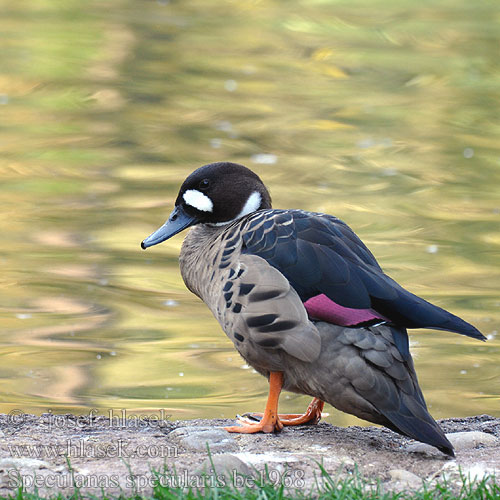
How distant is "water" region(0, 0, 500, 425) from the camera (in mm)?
6629

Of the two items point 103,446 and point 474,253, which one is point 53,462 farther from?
point 474,253

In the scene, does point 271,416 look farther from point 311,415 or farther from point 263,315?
point 263,315

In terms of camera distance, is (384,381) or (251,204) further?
(251,204)

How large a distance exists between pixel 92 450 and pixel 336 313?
3.80ft

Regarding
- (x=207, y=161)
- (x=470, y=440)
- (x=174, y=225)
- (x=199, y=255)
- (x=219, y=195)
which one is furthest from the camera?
(x=207, y=161)

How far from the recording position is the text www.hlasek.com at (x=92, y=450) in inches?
175

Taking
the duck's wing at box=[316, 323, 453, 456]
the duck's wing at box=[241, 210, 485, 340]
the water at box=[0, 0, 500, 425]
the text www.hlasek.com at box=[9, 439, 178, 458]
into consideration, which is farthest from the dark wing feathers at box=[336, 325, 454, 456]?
the water at box=[0, 0, 500, 425]

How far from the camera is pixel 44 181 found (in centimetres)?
1044

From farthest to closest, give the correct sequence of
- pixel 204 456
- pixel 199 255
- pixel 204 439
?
pixel 199 255, pixel 204 439, pixel 204 456

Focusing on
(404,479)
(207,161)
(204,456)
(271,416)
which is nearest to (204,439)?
(204,456)

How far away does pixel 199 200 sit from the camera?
556cm

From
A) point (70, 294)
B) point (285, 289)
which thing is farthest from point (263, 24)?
point (285, 289)

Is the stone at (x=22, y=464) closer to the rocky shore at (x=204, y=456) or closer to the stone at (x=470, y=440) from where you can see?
the rocky shore at (x=204, y=456)

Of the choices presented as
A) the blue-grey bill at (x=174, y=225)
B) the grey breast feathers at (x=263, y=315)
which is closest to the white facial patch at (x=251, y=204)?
the blue-grey bill at (x=174, y=225)
